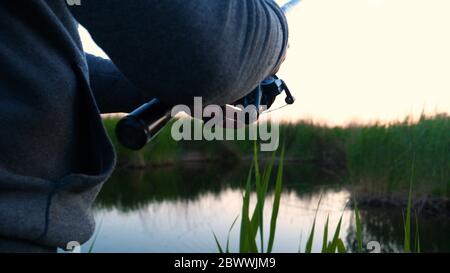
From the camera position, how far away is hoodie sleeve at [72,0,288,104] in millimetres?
378

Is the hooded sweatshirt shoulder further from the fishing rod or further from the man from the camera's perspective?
the fishing rod

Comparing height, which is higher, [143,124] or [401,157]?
[143,124]

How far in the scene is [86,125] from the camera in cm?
47

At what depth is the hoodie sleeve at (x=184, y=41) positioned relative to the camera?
0.38m

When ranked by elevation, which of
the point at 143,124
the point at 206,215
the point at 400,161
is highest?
the point at 143,124

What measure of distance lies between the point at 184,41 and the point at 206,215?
190 inches

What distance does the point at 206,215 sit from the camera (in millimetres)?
5129

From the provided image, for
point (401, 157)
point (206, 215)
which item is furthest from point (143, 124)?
point (206, 215)

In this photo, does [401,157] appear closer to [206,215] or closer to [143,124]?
[206,215]

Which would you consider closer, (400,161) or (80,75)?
(80,75)

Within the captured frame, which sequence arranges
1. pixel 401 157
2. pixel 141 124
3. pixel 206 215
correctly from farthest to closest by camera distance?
pixel 206 215
pixel 401 157
pixel 141 124

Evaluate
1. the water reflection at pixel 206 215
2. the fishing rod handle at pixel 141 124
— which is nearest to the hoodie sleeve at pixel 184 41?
the fishing rod handle at pixel 141 124

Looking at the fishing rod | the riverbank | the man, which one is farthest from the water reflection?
Result: the man

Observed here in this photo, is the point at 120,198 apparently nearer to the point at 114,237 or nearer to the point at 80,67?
the point at 114,237
